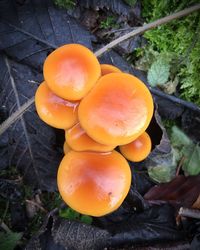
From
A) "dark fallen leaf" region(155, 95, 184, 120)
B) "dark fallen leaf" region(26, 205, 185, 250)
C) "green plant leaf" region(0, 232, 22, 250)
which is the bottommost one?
"dark fallen leaf" region(26, 205, 185, 250)

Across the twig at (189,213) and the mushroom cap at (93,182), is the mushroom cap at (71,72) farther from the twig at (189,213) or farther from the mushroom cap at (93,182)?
the twig at (189,213)

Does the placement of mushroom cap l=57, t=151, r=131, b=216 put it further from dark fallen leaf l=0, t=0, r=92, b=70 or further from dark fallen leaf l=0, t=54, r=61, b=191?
dark fallen leaf l=0, t=0, r=92, b=70

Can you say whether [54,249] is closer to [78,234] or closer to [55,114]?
[78,234]

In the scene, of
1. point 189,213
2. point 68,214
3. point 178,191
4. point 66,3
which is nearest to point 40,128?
point 68,214

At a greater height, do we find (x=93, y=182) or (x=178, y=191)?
(x=93, y=182)

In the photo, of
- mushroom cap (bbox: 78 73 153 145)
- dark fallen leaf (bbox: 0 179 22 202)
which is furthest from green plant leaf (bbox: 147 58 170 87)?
dark fallen leaf (bbox: 0 179 22 202)

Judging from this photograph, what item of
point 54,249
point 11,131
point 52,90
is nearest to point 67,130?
point 52,90

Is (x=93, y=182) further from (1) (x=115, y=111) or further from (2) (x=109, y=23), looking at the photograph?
(2) (x=109, y=23)

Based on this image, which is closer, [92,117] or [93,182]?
[92,117]
